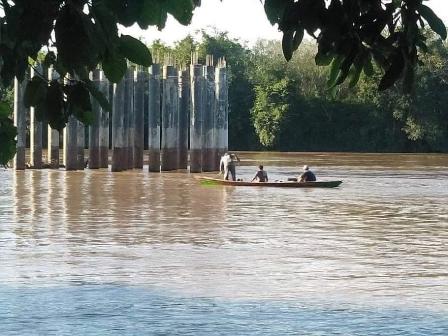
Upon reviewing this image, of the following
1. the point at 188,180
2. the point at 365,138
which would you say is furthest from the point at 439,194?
the point at 365,138

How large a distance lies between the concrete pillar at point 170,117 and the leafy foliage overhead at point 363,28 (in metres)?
35.0

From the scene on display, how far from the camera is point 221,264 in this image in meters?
15.1

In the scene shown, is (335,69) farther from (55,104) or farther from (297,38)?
(55,104)

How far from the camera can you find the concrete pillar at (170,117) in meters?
39.0

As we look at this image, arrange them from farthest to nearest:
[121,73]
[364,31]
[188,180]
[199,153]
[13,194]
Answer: [199,153] → [188,180] → [13,194] → [364,31] → [121,73]

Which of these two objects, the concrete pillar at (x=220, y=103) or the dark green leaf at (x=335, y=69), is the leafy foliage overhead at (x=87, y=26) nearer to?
the dark green leaf at (x=335, y=69)

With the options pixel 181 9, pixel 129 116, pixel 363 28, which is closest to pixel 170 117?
pixel 129 116

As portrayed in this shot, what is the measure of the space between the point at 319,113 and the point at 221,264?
5917 centimetres

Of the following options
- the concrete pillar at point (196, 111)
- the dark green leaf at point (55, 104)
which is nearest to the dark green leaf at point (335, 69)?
the dark green leaf at point (55, 104)

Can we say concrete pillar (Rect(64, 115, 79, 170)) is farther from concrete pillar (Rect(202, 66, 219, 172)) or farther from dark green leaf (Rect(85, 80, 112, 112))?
dark green leaf (Rect(85, 80, 112, 112))

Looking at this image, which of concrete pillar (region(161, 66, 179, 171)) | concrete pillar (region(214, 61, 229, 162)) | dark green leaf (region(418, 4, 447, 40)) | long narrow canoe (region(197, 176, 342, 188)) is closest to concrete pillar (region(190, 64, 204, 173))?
concrete pillar (region(161, 66, 179, 171))

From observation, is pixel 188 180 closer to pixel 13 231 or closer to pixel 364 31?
pixel 13 231

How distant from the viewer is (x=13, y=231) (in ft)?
63.3

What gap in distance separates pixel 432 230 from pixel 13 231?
7773 mm
